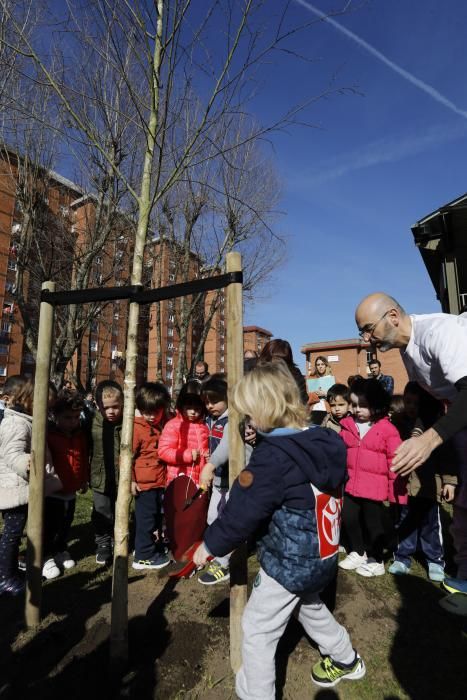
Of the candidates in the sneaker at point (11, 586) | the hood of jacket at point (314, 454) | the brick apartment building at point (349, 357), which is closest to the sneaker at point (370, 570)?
the hood of jacket at point (314, 454)

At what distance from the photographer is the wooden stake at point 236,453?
2166 millimetres

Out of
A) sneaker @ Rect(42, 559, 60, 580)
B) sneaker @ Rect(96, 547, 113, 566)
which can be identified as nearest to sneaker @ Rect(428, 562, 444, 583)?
sneaker @ Rect(96, 547, 113, 566)

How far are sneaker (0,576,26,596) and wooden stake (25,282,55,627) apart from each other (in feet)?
1.88

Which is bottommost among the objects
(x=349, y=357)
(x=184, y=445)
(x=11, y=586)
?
(x=11, y=586)

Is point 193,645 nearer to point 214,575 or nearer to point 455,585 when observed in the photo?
point 214,575

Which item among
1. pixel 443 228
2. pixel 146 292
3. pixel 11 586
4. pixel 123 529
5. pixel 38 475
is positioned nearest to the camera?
pixel 123 529

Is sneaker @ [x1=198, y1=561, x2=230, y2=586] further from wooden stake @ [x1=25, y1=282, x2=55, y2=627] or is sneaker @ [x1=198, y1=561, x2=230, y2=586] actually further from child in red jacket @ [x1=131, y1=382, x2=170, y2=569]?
wooden stake @ [x1=25, y1=282, x2=55, y2=627]

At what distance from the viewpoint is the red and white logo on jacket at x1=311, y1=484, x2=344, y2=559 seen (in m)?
1.86

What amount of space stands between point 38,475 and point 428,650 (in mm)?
2685

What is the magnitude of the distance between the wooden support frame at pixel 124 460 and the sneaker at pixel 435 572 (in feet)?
6.98

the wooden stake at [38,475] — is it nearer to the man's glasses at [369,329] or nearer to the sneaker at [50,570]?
the sneaker at [50,570]

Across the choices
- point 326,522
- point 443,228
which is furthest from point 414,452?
point 443,228

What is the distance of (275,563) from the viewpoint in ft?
6.09

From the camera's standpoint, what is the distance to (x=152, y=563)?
3678 mm
